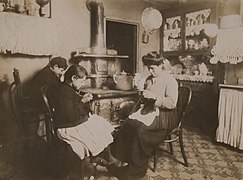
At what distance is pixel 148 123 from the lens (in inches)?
53.6

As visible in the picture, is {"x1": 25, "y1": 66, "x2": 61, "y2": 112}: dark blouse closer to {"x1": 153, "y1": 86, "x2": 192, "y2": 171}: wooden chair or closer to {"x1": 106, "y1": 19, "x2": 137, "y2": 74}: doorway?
{"x1": 106, "y1": 19, "x2": 137, "y2": 74}: doorway

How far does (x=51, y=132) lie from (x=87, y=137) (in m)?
0.21

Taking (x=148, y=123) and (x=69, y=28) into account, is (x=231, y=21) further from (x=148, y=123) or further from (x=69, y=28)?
(x=69, y=28)

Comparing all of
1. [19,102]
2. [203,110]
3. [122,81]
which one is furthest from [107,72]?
[203,110]

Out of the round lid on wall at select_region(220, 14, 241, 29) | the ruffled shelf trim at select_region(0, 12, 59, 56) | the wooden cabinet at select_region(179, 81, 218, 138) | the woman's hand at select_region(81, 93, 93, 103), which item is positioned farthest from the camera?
the wooden cabinet at select_region(179, 81, 218, 138)

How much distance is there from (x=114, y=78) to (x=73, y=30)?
31 cm

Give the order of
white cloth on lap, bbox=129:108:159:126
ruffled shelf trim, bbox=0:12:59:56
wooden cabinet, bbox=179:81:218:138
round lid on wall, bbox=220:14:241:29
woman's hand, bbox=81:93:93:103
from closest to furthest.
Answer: ruffled shelf trim, bbox=0:12:59:56 < woman's hand, bbox=81:93:93:103 < white cloth on lap, bbox=129:108:159:126 < round lid on wall, bbox=220:14:241:29 < wooden cabinet, bbox=179:81:218:138

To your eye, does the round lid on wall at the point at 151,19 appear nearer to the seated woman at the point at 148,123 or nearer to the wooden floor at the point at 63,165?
the seated woman at the point at 148,123

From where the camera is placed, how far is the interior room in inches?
46.9

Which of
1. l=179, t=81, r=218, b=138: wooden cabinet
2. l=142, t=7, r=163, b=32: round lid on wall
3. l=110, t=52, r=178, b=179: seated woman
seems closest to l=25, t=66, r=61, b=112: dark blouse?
l=110, t=52, r=178, b=179: seated woman

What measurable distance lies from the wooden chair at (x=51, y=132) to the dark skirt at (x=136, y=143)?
22cm

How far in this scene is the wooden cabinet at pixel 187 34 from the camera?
5.64ft

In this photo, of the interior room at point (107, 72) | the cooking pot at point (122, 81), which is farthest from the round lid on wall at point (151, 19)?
the cooking pot at point (122, 81)

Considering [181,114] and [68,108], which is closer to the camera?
[68,108]
